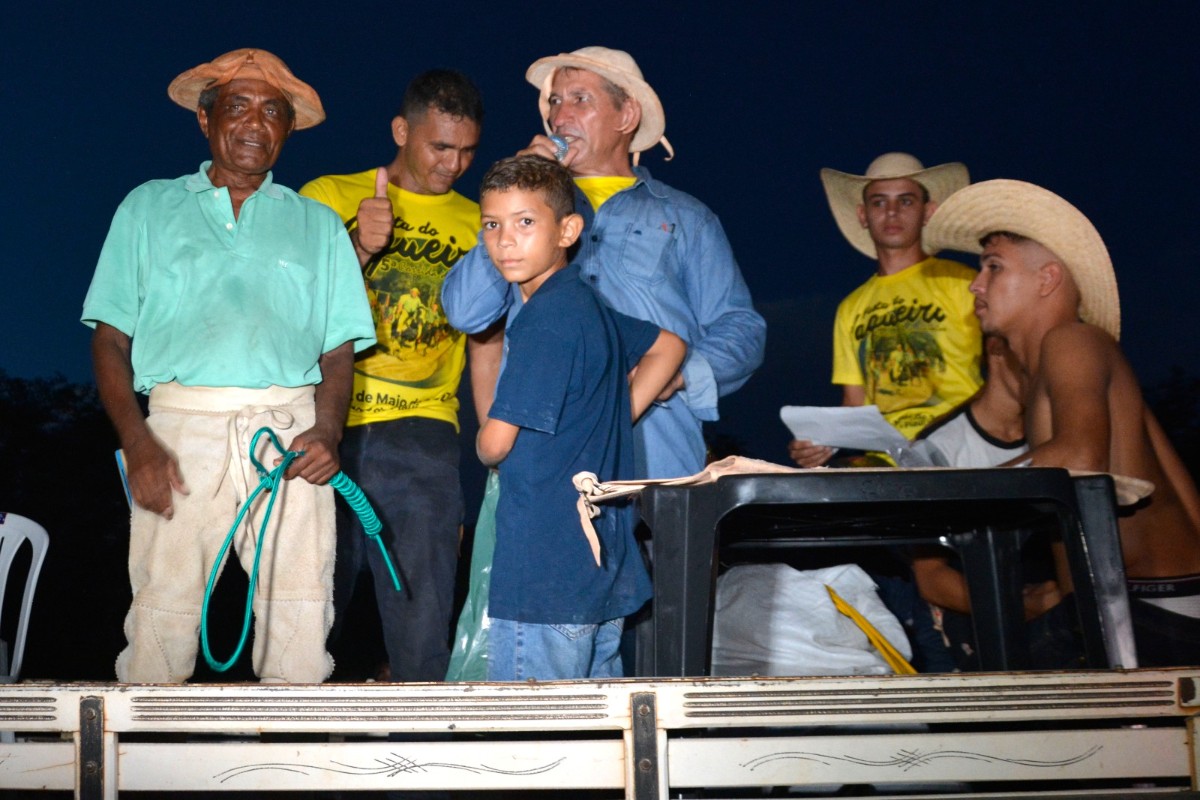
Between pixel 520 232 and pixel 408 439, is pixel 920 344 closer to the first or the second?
pixel 408 439

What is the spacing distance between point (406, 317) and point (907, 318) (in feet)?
6.16

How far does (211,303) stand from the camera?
2627mm

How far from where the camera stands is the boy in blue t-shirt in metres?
2.14

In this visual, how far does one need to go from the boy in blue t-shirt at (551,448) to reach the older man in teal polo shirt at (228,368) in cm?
58

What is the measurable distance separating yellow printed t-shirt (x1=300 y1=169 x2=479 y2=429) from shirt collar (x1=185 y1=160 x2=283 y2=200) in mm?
454

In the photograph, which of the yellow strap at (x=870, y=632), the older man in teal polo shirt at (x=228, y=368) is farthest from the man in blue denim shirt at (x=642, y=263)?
the yellow strap at (x=870, y=632)

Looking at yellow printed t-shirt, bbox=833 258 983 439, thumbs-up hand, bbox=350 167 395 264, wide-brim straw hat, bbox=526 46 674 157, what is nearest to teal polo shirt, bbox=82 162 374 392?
thumbs-up hand, bbox=350 167 395 264

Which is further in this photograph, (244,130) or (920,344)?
(920,344)

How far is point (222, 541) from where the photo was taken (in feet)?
8.32

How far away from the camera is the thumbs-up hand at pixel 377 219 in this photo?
304 cm

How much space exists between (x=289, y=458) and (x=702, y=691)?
1.33 m

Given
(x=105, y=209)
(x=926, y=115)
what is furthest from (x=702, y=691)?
(x=926, y=115)

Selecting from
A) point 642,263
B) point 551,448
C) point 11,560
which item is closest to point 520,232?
point 551,448

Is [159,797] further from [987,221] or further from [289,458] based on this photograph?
[987,221]
